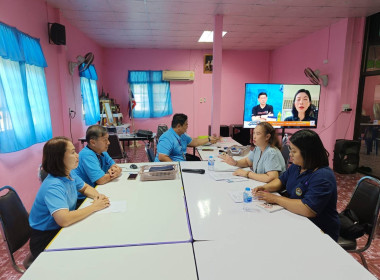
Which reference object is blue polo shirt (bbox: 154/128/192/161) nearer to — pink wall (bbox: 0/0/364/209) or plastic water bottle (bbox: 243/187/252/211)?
plastic water bottle (bbox: 243/187/252/211)

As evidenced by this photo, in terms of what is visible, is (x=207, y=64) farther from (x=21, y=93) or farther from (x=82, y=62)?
(x=21, y=93)

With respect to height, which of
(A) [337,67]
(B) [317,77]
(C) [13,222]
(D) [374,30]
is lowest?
(C) [13,222]

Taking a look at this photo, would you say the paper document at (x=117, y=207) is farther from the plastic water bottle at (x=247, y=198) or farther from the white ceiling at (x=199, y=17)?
the white ceiling at (x=199, y=17)

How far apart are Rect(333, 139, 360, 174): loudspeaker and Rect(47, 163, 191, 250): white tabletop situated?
388cm

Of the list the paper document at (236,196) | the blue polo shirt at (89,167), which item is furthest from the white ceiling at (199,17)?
the paper document at (236,196)

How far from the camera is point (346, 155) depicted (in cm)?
453

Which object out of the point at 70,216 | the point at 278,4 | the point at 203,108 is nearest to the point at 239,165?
the point at 70,216

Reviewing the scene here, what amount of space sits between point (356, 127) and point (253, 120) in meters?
2.04

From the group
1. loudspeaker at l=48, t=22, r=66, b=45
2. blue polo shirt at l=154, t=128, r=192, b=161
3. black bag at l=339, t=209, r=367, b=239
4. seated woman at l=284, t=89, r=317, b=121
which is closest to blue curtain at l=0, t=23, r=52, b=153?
loudspeaker at l=48, t=22, r=66, b=45

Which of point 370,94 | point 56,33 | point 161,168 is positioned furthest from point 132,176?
point 370,94

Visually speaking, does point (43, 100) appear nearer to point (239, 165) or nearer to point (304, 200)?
point (239, 165)

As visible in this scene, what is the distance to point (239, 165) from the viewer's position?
263cm

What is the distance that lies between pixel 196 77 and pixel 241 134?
7.25 ft

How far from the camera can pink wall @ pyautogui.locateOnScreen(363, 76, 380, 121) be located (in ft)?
Answer: 15.0
